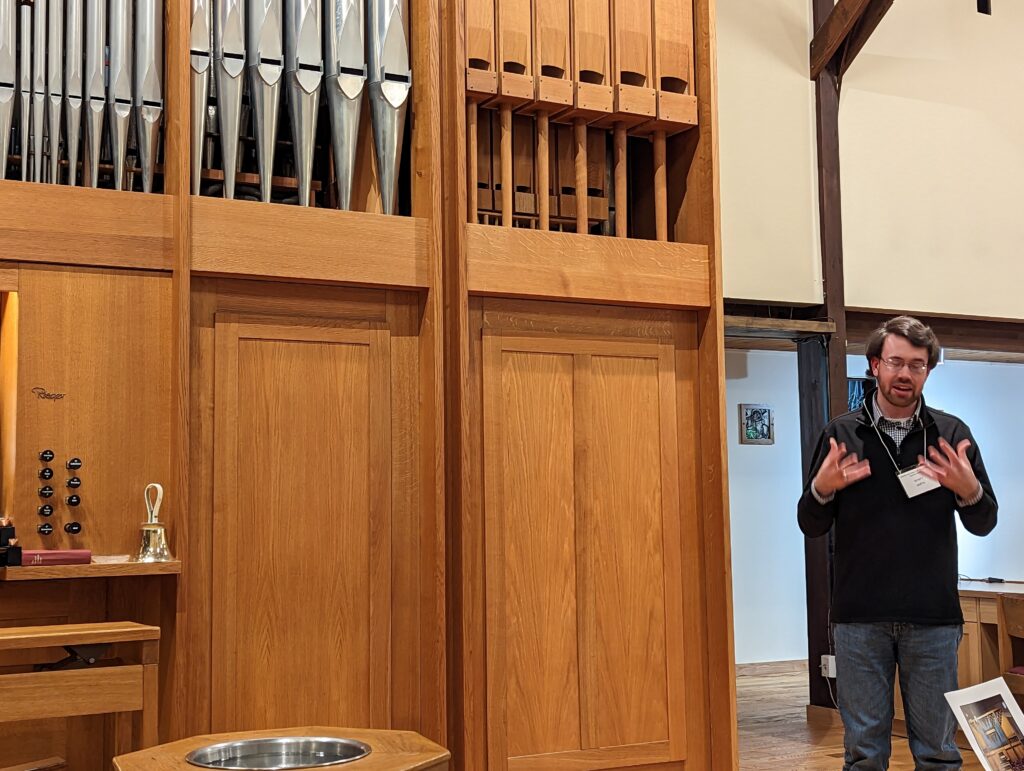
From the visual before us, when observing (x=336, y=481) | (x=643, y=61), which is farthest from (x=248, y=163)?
(x=643, y=61)

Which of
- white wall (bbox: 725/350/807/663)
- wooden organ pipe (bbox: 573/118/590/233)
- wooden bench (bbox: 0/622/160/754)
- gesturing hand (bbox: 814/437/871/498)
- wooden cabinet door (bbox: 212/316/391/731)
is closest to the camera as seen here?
wooden bench (bbox: 0/622/160/754)

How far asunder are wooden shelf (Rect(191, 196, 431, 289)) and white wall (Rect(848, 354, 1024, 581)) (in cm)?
692

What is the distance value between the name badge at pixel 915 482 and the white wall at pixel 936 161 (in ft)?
11.7

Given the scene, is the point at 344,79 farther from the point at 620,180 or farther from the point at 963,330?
the point at 963,330

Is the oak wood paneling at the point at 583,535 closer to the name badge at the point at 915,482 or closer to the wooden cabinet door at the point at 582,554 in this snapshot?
the wooden cabinet door at the point at 582,554

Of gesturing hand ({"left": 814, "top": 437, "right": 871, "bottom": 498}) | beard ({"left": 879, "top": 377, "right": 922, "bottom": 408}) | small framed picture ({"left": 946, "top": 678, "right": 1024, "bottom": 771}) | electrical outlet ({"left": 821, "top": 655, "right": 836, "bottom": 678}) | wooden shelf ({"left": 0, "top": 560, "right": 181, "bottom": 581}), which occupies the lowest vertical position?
electrical outlet ({"left": 821, "top": 655, "right": 836, "bottom": 678})

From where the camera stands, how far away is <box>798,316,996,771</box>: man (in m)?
3.55

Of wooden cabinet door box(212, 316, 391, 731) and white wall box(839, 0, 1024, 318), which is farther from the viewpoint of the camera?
white wall box(839, 0, 1024, 318)

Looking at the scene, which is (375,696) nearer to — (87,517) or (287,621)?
(287,621)

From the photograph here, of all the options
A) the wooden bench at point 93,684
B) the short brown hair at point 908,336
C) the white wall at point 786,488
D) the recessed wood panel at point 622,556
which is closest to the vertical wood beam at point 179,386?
the wooden bench at point 93,684

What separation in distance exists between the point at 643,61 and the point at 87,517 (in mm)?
2586

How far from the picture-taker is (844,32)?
6.75 meters

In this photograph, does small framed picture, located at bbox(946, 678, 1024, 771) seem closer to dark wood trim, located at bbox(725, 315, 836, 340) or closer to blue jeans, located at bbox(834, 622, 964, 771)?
blue jeans, located at bbox(834, 622, 964, 771)

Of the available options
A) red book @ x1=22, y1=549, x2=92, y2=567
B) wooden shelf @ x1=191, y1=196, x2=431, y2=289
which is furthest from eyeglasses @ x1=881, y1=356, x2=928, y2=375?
red book @ x1=22, y1=549, x2=92, y2=567
